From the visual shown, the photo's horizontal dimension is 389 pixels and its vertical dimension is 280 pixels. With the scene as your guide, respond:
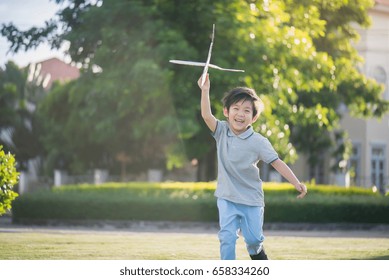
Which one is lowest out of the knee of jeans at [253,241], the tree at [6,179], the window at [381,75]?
the knee of jeans at [253,241]

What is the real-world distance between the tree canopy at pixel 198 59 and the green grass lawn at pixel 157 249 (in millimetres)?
4560

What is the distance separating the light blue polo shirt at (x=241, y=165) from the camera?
6.31 meters

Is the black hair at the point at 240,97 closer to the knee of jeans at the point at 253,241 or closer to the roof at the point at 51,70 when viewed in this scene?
the knee of jeans at the point at 253,241

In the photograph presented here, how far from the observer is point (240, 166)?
6.33 metres

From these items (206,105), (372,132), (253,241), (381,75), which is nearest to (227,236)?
(253,241)

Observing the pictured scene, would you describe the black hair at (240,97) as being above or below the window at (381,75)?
below

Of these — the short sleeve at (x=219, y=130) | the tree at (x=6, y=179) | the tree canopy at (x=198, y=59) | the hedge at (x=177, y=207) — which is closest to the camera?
the short sleeve at (x=219, y=130)

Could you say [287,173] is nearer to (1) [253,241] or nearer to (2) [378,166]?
(1) [253,241]

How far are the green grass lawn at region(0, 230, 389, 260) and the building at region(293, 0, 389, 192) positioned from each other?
2814 millimetres

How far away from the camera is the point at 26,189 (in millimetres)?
19875

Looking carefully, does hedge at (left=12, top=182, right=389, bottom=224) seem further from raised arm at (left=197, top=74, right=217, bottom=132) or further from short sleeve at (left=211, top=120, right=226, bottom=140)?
raised arm at (left=197, top=74, right=217, bottom=132)

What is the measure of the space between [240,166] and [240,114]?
1.08ft

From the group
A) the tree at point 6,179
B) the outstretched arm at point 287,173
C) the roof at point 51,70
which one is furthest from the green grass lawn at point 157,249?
the roof at point 51,70
